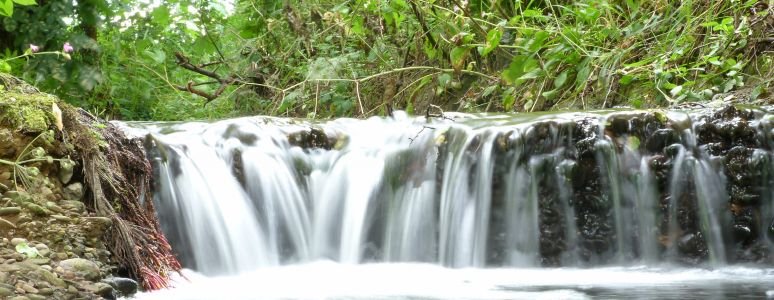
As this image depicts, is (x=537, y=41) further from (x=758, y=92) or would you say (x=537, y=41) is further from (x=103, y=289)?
(x=103, y=289)

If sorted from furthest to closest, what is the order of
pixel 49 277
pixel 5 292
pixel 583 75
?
pixel 583 75 → pixel 49 277 → pixel 5 292

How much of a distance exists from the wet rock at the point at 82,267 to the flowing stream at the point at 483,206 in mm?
855

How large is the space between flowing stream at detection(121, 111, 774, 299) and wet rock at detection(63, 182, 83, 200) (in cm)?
71

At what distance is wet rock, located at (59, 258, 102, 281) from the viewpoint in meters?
2.70

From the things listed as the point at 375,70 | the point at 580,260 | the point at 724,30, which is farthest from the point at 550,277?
the point at 375,70

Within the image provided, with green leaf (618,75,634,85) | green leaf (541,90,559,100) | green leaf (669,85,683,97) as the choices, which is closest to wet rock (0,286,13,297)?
green leaf (669,85,683,97)

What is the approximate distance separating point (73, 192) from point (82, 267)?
1.25 feet

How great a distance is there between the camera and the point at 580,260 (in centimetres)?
411

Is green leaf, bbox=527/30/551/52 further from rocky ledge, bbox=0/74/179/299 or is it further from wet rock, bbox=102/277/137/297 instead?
wet rock, bbox=102/277/137/297

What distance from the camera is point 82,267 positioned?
273cm

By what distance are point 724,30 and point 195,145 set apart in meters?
3.36

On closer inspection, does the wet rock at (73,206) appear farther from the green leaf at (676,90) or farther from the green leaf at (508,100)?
the green leaf at (508,100)

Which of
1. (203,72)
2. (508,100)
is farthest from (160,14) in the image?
(508,100)

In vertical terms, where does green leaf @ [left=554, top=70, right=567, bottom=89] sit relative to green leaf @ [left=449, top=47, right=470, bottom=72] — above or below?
below
